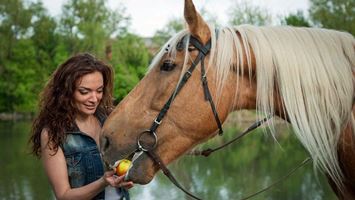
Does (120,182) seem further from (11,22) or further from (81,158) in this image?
(11,22)

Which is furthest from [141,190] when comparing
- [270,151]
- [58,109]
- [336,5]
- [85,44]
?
[85,44]

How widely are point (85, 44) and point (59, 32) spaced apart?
128 inches

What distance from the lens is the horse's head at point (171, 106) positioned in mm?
2306

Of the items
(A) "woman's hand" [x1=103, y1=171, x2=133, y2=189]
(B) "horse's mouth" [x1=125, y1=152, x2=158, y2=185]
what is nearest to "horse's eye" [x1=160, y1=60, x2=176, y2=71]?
(B) "horse's mouth" [x1=125, y1=152, x2=158, y2=185]

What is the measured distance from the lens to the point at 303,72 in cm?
222

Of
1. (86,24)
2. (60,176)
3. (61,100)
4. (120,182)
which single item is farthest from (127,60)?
(120,182)

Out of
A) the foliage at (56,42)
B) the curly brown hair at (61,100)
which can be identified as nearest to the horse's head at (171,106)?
the curly brown hair at (61,100)

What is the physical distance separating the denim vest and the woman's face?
0.13 metres

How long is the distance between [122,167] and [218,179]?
25.0 ft

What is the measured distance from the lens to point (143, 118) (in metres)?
2.33

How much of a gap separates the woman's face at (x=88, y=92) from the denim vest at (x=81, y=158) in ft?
0.42

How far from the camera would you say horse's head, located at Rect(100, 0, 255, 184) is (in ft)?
7.57

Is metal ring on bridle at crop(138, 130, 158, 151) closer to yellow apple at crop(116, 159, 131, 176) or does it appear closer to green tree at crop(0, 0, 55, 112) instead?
yellow apple at crop(116, 159, 131, 176)

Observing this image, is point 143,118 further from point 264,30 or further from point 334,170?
point 334,170
